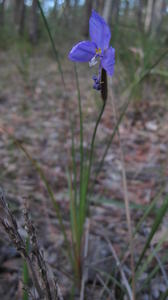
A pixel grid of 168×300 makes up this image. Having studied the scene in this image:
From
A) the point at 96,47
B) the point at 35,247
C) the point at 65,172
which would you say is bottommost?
the point at 65,172

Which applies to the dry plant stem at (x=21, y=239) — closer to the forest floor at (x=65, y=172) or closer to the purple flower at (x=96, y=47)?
the forest floor at (x=65, y=172)

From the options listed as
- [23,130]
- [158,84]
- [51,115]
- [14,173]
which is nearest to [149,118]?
[158,84]

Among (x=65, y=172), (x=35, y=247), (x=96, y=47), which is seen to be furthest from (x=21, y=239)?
(x=65, y=172)

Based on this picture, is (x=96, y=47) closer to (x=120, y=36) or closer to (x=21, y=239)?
(x=21, y=239)

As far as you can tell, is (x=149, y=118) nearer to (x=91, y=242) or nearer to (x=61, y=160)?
(x=61, y=160)

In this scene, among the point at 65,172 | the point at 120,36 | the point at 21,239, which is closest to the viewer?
the point at 21,239

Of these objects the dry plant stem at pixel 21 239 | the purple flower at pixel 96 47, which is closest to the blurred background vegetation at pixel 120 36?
the purple flower at pixel 96 47

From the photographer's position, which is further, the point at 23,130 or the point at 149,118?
the point at 149,118

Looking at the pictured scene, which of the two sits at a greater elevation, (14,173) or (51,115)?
(14,173)
